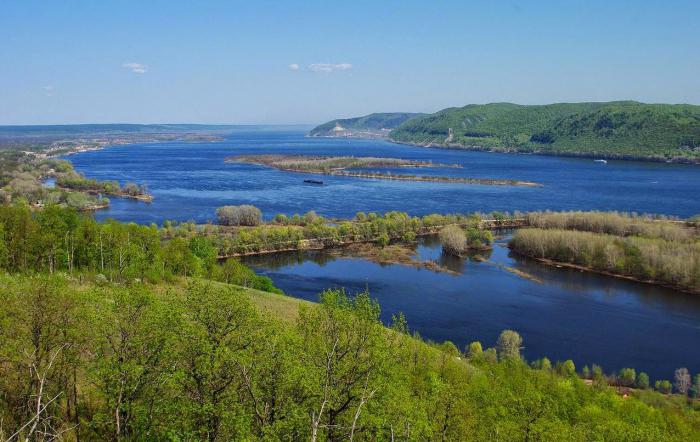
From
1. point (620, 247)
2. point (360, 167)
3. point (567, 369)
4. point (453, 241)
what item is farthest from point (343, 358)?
point (360, 167)

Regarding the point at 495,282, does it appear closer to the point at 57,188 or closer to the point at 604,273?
the point at 604,273

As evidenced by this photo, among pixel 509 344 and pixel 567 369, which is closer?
pixel 567 369

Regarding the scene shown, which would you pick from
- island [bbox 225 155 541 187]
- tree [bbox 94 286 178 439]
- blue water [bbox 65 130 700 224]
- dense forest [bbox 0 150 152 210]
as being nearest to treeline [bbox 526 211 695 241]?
blue water [bbox 65 130 700 224]

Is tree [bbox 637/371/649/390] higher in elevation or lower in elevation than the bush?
lower

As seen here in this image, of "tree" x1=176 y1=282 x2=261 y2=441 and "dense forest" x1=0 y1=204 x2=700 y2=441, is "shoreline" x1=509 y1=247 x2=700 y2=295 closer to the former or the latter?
"dense forest" x1=0 y1=204 x2=700 y2=441

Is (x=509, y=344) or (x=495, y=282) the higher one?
(x=509, y=344)

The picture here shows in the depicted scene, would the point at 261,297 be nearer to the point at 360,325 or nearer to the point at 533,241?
the point at 360,325
